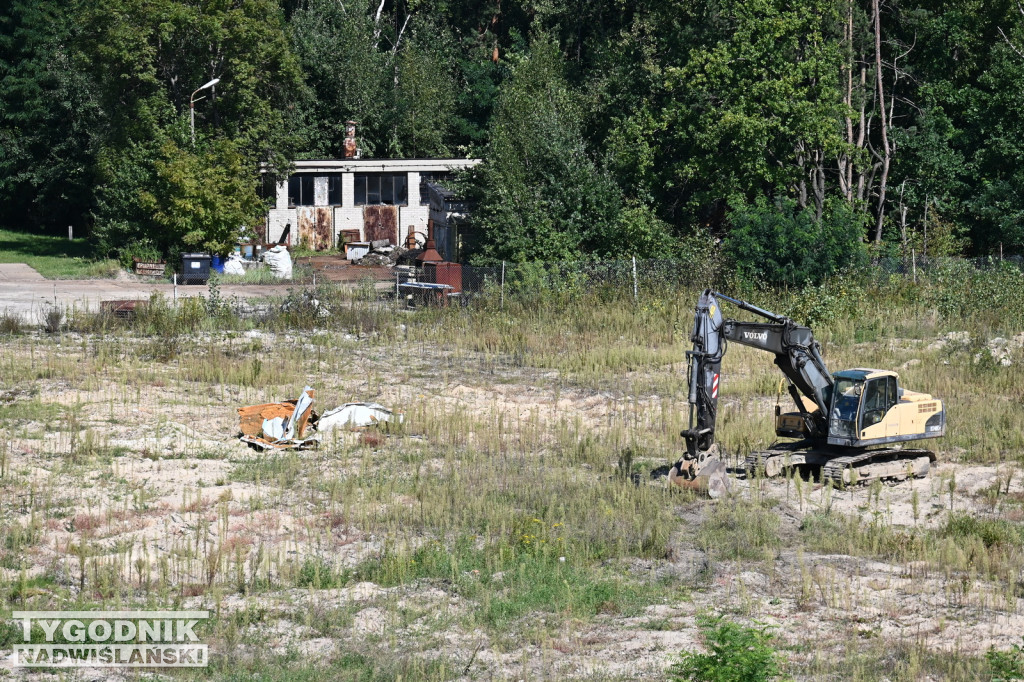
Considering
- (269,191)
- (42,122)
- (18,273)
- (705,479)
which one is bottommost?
(705,479)

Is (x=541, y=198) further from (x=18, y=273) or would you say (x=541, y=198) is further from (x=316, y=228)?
(x=18, y=273)

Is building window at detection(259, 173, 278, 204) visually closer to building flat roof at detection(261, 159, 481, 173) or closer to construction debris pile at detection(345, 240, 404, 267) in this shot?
building flat roof at detection(261, 159, 481, 173)

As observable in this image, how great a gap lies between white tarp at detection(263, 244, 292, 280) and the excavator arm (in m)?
26.5

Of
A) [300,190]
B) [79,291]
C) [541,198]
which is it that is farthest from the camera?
[300,190]

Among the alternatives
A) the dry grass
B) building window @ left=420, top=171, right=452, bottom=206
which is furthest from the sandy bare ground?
building window @ left=420, top=171, right=452, bottom=206

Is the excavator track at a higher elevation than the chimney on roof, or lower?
lower

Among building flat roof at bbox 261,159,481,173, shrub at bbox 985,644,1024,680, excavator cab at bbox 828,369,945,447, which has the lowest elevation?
shrub at bbox 985,644,1024,680

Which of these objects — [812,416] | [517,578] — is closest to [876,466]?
[812,416]

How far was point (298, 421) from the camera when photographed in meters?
19.1

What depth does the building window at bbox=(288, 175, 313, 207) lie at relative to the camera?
49219mm

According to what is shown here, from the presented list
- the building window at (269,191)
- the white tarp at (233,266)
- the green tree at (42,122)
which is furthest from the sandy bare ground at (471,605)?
the green tree at (42,122)

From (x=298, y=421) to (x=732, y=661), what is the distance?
10.6 metres

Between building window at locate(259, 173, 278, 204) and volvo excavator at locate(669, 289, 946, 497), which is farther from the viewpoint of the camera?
building window at locate(259, 173, 278, 204)

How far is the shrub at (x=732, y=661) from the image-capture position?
9.77 meters
